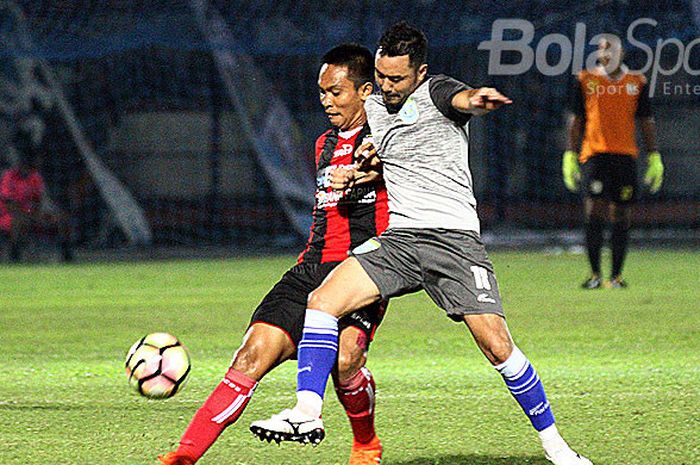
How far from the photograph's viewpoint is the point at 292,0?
2197cm

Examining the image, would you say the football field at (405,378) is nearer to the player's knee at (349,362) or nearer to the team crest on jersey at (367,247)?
the player's knee at (349,362)

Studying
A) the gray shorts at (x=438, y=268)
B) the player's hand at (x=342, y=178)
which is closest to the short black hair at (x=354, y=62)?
the player's hand at (x=342, y=178)

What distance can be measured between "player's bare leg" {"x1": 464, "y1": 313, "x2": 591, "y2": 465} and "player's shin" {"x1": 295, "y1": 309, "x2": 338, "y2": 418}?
1.80ft

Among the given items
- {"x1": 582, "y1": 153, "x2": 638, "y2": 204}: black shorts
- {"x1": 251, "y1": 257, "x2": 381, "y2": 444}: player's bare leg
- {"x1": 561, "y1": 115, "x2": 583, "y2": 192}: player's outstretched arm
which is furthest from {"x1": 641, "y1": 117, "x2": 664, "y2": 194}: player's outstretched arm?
{"x1": 251, "y1": 257, "x2": 381, "y2": 444}: player's bare leg

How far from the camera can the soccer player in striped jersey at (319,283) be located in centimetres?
535

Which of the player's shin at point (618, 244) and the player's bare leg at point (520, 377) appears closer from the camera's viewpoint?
the player's bare leg at point (520, 377)

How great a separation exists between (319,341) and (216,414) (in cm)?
48

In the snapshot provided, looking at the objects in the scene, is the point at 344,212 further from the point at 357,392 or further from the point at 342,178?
the point at 357,392

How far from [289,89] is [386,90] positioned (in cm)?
1805

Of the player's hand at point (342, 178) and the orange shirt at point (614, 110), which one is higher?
the player's hand at point (342, 178)

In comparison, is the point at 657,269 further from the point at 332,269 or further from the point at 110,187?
the point at 332,269

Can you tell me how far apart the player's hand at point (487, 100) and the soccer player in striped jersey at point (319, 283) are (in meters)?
0.66

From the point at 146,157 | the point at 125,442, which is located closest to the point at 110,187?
the point at 146,157

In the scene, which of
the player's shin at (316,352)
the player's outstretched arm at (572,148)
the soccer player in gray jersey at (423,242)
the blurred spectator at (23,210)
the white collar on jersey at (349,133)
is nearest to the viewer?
the player's shin at (316,352)
